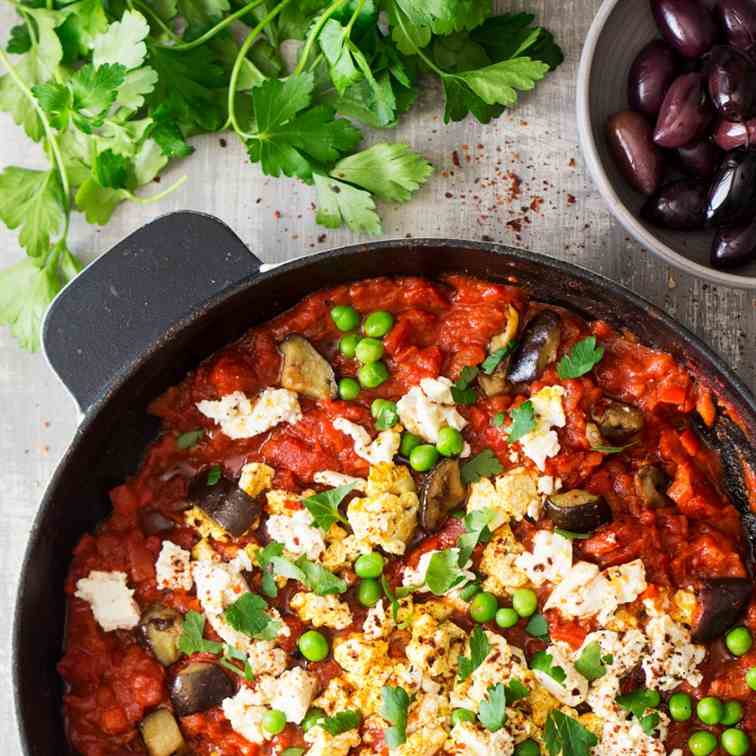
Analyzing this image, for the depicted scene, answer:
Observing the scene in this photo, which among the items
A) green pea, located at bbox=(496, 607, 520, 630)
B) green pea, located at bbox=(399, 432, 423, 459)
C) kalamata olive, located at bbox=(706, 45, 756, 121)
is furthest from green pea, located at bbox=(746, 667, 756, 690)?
kalamata olive, located at bbox=(706, 45, 756, 121)

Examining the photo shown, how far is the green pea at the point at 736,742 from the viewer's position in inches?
163

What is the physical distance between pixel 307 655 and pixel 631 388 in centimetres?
163

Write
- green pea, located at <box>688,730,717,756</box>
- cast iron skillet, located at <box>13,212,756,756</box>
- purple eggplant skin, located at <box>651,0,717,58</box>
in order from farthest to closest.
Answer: purple eggplant skin, located at <box>651,0,717,58</box> < green pea, located at <box>688,730,717,756</box> < cast iron skillet, located at <box>13,212,756,756</box>

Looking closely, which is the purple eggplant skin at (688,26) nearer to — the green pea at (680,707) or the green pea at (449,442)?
the green pea at (449,442)

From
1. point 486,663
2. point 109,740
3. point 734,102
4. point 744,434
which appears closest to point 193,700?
point 109,740

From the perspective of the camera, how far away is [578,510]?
406 cm

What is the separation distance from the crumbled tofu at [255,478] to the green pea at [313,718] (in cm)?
85

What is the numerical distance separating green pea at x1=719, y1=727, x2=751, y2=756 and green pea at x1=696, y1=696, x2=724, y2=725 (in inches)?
3.0

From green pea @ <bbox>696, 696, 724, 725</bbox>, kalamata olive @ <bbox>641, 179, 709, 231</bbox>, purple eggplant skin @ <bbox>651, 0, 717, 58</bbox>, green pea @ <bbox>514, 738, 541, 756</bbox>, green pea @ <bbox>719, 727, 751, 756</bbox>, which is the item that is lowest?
green pea @ <bbox>719, 727, 751, 756</bbox>

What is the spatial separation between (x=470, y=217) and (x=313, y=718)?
2.13 m

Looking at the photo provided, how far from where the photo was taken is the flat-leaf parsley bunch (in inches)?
168

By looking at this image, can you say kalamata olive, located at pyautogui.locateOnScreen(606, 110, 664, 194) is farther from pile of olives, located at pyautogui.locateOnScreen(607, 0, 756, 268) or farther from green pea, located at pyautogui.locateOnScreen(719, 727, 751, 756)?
green pea, located at pyautogui.locateOnScreen(719, 727, 751, 756)

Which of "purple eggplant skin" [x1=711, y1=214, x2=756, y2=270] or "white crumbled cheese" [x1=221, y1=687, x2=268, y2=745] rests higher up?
"purple eggplant skin" [x1=711, y1=214, x2=756, y2=270]

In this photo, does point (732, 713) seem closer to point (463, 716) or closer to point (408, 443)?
point (463, 716)
